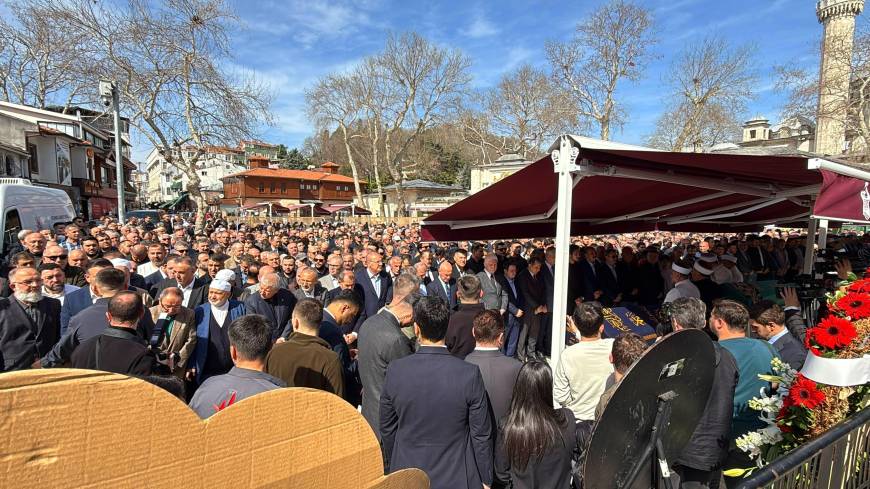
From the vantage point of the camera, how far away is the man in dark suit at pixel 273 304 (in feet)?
15.6

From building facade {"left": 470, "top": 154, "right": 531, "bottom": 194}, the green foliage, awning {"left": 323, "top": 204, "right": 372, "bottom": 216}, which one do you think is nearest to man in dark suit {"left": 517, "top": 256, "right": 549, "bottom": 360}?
awning {"left": 323, "top": 204, "right": 372, "bottom": 216}

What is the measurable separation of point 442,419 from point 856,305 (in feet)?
6.94

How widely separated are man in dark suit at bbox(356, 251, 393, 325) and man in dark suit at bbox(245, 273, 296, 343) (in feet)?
5.10

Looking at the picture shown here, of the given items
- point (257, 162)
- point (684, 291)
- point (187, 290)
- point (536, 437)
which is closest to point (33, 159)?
point (187, 290)

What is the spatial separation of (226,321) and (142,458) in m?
4.11

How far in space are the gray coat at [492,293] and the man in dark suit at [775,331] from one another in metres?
3.52

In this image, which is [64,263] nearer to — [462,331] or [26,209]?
[462,331]

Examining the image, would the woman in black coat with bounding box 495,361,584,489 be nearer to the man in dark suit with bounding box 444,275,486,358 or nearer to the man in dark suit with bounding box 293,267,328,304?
the man in dark suit with bounding box 444,275,486,358

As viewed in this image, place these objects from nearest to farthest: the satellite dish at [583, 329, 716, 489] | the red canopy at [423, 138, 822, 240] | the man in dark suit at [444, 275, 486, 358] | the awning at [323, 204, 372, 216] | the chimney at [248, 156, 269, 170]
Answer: the satellite dish at [583, 329, 716, 489], the red canopy at [423, 138, 822, 240], the man in dark suit at [444, 275, 486, 358], the awning at [323, 204, 372, 216], the chimney at [248, 156, 269, 170]

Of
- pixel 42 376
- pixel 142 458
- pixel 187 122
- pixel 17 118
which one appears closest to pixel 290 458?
pixel 142 458

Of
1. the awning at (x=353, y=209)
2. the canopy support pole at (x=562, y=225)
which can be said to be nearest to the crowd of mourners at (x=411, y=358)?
the canopy support pole at (x=562, y=225)

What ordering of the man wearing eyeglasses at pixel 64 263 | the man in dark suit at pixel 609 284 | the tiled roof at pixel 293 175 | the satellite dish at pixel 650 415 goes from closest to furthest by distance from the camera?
the satellite dish at pixel 650 415 < the man wearing eyeglasses at pixel 64 263 < the man in dark suit at pixel 609 284 < the tiled roof at pixel 293 175

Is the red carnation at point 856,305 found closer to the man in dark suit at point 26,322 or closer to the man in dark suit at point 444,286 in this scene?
the man in dark suit at point 444,286

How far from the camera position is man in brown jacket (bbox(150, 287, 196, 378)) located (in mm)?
3896
